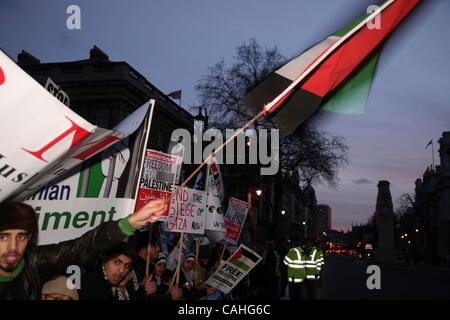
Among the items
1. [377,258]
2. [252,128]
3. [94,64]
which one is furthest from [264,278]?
[377,258]

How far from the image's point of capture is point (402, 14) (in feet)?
14.8

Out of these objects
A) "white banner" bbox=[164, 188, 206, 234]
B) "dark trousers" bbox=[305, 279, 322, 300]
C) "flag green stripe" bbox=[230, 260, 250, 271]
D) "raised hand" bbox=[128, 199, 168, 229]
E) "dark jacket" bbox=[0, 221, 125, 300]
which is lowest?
"dark trousers" bbox=[305, 279, 322, 300]

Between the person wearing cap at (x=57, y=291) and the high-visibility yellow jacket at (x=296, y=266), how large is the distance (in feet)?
30.4

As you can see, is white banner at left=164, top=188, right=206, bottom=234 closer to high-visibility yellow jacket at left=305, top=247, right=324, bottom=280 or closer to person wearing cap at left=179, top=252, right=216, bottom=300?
person wearing cap at left=179, top=252, right=216, bottom=300

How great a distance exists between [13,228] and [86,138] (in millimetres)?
752

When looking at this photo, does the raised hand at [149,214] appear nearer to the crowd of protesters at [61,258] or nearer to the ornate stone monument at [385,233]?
the crowd of protesters at [61,258]

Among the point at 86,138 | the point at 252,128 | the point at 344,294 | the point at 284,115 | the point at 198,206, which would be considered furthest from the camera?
the point at 252,128

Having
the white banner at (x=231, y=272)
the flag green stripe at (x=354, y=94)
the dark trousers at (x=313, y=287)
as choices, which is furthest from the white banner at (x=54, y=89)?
the dark trousers at (x=313, y=287)

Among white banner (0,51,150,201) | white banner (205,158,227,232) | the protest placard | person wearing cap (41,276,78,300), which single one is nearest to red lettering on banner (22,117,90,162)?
white banner (0,51,150,201)

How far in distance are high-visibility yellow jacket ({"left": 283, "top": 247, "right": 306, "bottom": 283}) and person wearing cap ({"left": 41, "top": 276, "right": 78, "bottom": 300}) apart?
30.4 ft

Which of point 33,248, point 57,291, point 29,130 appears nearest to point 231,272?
point 57,291

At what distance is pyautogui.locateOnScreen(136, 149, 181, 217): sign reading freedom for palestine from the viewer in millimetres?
5961
